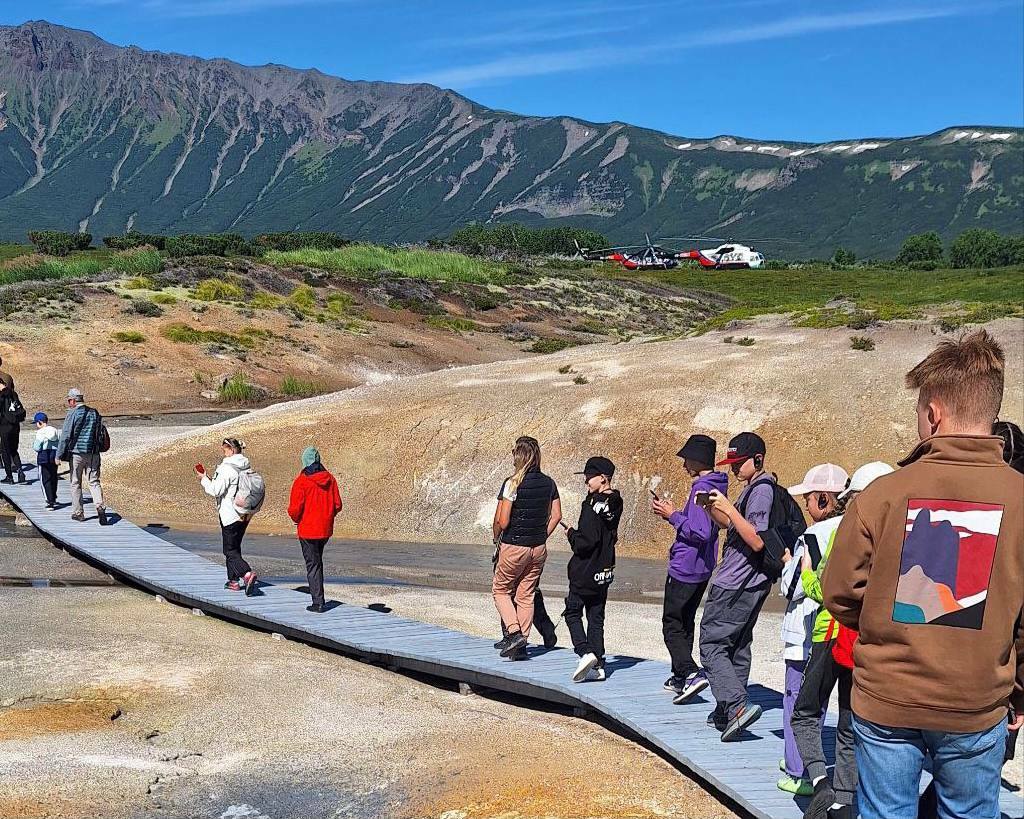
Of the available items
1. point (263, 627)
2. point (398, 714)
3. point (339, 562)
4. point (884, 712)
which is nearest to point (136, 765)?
point (398, 714)

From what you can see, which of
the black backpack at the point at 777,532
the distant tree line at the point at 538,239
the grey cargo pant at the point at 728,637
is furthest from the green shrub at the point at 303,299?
the distant tree line at the point at 538,239

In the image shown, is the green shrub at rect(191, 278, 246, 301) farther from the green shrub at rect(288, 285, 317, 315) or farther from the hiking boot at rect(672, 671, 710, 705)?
the hiking boot at rect(672, 671, 710, 705)

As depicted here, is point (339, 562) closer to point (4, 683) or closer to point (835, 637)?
point (4, 683)

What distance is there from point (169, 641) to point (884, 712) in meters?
8.68

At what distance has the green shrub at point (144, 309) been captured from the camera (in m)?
48.7

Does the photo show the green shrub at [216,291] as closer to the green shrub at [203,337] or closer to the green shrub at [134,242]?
the green shrub at [203,337]

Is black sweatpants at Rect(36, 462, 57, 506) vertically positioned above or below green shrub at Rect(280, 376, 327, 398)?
below

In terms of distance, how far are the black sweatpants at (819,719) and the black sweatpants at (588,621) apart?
2.67m

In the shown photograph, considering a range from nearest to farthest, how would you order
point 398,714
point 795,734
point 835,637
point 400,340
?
point 835,637
point 795,734
point 398,714
point 400,340

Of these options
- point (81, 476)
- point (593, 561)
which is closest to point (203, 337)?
point (81, 476)

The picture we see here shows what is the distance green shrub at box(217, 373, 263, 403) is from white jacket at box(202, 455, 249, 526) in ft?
96.3

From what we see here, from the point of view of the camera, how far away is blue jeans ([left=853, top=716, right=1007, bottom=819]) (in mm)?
4156

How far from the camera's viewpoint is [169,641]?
11.5m

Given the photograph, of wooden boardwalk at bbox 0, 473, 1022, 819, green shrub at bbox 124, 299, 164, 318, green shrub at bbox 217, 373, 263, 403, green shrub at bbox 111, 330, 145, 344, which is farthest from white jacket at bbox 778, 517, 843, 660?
green shrub at bbox 124, 299, 164, 318
